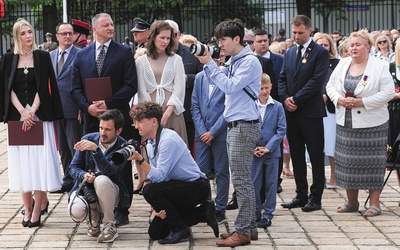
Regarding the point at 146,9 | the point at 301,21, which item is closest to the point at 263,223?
the point at 301,21

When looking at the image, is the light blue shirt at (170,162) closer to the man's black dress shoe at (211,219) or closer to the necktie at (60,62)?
the man's black dress shoe at (211,219)

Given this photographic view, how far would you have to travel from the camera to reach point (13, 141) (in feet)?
26.3

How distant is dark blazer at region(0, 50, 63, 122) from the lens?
805 centimetres

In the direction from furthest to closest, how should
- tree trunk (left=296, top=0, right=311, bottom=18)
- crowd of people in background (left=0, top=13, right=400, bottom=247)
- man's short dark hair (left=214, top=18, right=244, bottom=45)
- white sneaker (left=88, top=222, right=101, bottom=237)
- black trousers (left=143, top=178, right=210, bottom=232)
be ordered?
tree trunk (left=296, top=0, right=311, bottom=18)
white sneaker (left=88, top=222, right=101, bottom=237)
black trousers (left=143, top=178, right=210, bottom=232)
crowd of people in background (left=0, top=13, right=400, bottom=247)
man's short dark hair (left=214, top=18, right=244, bottom=45)

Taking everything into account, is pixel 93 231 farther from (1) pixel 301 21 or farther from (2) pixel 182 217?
(1) pixel 301 21

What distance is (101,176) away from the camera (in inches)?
289

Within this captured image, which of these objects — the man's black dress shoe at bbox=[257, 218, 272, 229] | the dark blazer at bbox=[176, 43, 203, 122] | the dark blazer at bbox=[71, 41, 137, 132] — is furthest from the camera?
the dark blazer at bbox=[176, 43, 203, 122]

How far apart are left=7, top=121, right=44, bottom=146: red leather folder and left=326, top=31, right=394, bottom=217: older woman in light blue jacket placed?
3028mm

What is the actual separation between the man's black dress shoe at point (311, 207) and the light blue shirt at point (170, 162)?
1.65 metres

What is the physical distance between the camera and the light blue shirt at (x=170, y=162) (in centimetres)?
707

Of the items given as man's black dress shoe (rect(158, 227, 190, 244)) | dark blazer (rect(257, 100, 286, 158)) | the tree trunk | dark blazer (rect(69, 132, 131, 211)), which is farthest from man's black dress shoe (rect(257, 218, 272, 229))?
the tree trunk

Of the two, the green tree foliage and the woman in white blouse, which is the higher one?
the green tree foliage

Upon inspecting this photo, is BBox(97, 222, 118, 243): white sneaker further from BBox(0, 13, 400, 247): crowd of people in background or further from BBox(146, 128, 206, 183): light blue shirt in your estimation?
BBox(146, 128, 206, 183): light blue shirt

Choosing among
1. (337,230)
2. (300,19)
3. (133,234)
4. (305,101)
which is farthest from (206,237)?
(300,19)
